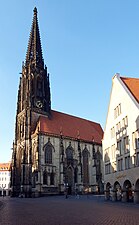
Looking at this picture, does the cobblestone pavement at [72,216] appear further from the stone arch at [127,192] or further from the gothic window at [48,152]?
the gothic window at [48,152]

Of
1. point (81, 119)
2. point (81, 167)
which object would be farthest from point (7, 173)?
point (81, 167)

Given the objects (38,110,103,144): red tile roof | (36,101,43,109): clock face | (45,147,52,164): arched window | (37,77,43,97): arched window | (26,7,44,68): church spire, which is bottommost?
(45,147,52,164): arched window

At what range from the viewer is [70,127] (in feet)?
233

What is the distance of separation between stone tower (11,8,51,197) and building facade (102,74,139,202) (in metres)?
25.8

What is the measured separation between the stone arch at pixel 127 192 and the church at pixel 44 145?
28879 millimetres

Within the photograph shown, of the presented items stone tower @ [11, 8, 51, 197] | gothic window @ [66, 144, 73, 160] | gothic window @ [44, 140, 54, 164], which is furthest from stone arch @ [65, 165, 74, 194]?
stone tower @ [11, 8, 51, 197]

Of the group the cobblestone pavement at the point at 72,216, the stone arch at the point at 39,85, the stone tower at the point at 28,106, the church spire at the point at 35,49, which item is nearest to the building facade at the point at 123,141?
the cobblestone pavement at the point at 72,216

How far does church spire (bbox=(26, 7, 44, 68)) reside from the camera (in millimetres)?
71562

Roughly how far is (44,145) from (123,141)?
31016 mm

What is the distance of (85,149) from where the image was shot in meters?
68.4

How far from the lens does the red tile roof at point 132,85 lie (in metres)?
31.1

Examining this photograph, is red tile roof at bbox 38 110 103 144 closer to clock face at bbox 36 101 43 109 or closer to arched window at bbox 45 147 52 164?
clock face at bbox 36 101 43 109

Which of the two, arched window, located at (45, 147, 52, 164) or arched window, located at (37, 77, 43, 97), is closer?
arched window, located at (45, 147, 52, 164)

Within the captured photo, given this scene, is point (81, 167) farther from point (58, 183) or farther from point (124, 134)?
point (124, 134)
